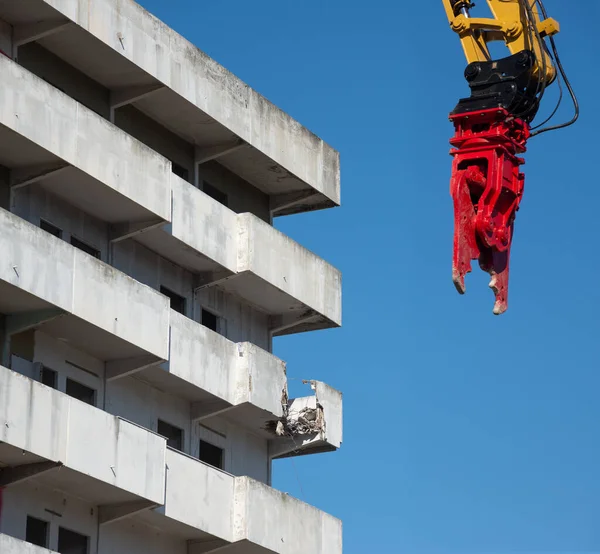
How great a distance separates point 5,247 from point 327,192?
1344cm

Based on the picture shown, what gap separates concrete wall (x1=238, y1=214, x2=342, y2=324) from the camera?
4622cm

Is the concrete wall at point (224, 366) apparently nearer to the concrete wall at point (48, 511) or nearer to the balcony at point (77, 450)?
the balcony at point (77, 450)

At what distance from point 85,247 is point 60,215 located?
1.11 metres

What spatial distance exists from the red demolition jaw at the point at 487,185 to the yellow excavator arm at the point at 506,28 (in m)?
2.54

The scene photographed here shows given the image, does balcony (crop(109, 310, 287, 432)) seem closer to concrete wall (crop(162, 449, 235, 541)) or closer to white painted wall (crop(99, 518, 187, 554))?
concrete wall (crop(162, 449, 235, 541))

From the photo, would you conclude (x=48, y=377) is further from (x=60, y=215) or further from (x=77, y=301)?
Result: (x=60, y=215)

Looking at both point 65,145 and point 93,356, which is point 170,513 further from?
point 65,145

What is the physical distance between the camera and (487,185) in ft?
137

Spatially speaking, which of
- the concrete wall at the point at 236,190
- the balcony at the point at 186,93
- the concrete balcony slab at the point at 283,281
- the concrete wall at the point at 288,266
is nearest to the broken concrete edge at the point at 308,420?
the concrete balcony slab at the point at 283,281

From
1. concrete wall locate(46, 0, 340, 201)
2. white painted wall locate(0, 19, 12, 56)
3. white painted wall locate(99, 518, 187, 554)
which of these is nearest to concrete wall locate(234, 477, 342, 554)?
white painted wall locate(99, 518, 187, 554)

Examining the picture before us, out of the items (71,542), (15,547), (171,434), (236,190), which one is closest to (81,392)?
(71,542)

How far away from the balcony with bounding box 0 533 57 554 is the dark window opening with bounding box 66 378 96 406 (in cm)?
474

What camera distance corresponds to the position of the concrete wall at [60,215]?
135ft

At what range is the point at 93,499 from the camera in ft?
135
